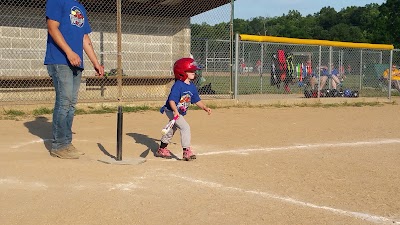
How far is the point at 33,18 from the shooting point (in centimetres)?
1291

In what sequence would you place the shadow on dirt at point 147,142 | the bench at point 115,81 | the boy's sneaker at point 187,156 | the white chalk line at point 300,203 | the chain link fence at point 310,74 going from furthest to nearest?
the chain link fence at point 310,74, the bench at point 115,81, the shadow on dirt at point 147,142, the boy's sneaker at point 187,156, the white chalk line at point 300,203

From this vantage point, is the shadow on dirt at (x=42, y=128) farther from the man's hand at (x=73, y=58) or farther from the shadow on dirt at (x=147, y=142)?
the man's hand at (x=73, y=58)

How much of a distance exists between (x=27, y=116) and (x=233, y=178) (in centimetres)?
632

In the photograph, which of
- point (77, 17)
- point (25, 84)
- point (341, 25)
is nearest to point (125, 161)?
point (77, 17)

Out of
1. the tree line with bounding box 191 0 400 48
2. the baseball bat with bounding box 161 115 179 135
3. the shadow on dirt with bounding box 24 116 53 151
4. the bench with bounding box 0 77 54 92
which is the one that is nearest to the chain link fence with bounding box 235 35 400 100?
the bench with bounding box 0 77 54 92

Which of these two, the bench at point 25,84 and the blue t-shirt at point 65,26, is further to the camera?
the bench at point 25,84

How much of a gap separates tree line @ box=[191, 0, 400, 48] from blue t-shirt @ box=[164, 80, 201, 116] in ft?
117

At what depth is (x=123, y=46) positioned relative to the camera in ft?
47.1

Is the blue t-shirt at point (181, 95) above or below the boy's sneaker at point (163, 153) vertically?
above

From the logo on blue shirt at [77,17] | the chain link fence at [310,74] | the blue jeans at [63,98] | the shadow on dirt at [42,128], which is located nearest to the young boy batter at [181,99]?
the blue jeans at [63,98]

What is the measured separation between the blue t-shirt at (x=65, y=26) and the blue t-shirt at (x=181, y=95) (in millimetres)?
1188

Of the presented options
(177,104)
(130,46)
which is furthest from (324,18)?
(177,104)

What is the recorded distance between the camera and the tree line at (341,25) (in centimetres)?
5237

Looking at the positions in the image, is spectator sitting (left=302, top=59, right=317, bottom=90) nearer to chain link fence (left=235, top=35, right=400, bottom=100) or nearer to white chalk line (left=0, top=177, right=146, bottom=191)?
chain link fence (left=235, top=35, right=400, bottom=100)
